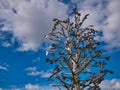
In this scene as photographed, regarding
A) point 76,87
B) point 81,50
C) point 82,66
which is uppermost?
point 81,50

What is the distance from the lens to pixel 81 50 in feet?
77.1

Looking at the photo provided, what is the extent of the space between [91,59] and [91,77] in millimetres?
1537

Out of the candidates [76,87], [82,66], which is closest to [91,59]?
[82,66]

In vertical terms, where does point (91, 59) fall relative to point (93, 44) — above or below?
below

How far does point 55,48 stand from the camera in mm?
24172

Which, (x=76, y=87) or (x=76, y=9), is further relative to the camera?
(x=76, y=9)

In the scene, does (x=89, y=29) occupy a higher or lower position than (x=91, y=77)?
higher

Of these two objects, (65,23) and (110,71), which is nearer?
(110,71)

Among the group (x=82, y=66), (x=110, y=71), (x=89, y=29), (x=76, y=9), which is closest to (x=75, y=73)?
(x=82, y=66)

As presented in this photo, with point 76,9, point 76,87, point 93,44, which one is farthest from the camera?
point 76,9

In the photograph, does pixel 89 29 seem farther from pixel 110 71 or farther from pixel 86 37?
pixel 110 71

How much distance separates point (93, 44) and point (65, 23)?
3.36 metres

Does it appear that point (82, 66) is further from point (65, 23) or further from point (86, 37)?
point (65, 23)

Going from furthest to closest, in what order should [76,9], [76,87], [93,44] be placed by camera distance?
1. [76,9]
2. [93,44]
3. [76,87]
